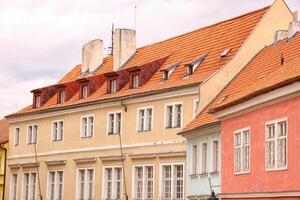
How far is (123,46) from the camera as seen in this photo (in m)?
59.4

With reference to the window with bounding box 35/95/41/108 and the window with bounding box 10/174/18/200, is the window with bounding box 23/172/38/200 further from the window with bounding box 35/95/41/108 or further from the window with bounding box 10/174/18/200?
the window with bounding box 35/95/41/108

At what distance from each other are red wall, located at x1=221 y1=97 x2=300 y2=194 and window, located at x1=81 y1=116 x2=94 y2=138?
21.2 meters

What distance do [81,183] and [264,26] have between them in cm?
1595

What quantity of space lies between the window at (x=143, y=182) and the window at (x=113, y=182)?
1.79m

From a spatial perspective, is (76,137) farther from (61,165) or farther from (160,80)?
(160,80)

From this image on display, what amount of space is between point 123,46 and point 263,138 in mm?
30452

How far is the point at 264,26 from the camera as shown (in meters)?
48.2

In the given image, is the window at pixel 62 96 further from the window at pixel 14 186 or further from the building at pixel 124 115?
the window at pixel 14 186

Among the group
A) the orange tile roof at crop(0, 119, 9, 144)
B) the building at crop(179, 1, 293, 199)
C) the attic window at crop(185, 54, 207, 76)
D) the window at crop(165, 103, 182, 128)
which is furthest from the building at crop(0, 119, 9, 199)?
the building at crop(179, 1, 293, 199)

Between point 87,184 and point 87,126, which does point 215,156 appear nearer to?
point 87,184

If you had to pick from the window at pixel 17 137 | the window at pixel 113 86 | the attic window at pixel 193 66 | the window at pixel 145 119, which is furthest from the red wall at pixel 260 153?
the window at pixel 17 137

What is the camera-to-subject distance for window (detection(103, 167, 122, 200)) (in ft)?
173

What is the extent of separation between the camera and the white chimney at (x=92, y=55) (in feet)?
204

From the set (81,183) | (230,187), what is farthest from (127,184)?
(230,187)
